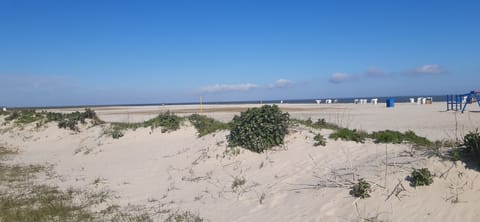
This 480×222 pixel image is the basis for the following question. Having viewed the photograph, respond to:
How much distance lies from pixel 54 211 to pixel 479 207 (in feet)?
24.4

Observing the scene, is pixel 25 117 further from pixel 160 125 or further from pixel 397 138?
pixel 397 138

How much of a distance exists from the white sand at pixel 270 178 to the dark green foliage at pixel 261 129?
314 mm

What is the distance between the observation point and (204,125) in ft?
45.6

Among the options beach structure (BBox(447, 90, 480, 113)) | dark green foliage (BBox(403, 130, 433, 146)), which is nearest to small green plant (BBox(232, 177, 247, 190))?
dark green foliage (BBox(403, 130, 433, 146))

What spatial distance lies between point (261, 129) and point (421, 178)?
16.9 ft

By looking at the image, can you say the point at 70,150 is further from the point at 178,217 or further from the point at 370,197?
the point at 370,197

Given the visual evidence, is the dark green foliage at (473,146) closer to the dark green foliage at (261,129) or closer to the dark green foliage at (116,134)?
the dark green foliage at (261,129)

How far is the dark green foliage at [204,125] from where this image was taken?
1282 cm

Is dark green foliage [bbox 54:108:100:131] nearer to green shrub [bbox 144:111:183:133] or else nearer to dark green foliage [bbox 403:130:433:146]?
green shrub [bbox 144:111:183:133]

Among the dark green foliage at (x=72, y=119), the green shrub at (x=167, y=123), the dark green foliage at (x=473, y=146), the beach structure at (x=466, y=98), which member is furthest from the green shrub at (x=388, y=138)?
the beach structure at (x=466, y=98)

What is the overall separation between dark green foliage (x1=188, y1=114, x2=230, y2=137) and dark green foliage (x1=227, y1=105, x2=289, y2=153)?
2011 millimetres

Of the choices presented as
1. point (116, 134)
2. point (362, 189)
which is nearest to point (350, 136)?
point (362, 189)

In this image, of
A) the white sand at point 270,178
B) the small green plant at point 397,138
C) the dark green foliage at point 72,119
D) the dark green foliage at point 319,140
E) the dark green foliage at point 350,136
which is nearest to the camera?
the white sand at point 270,178

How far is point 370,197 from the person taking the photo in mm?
5727
